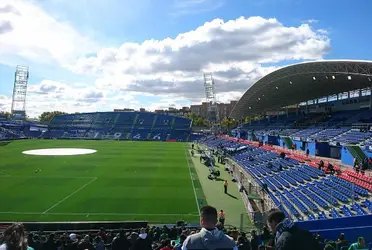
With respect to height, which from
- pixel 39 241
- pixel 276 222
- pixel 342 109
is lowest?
pixel 39 241

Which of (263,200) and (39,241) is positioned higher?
(39,241)

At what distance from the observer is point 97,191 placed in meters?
24.5

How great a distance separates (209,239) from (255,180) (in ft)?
77.5

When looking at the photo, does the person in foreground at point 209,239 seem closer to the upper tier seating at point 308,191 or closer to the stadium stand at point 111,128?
the upper tier seating at point 308,191

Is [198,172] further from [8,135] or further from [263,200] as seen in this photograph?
[8,135]

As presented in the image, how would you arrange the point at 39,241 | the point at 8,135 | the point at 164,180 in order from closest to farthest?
the point at 39,241 → the point at 164,180 → the point at 8,135

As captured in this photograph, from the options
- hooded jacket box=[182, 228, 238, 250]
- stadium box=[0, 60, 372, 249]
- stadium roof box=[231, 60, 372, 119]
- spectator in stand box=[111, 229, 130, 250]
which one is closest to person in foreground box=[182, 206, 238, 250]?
hooded jacket box=[182, 228, 238, 250]

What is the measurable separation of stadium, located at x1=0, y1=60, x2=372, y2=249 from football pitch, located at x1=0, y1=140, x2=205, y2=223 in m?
0.07

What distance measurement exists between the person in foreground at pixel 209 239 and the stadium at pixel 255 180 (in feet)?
31.6

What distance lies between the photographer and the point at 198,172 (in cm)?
3528

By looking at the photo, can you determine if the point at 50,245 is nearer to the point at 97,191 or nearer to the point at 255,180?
the point at 97,191

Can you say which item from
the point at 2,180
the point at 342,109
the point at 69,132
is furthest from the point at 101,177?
the point at 69,132

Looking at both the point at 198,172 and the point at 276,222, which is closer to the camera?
the point at 276,222

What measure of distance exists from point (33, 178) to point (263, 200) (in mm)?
20041
